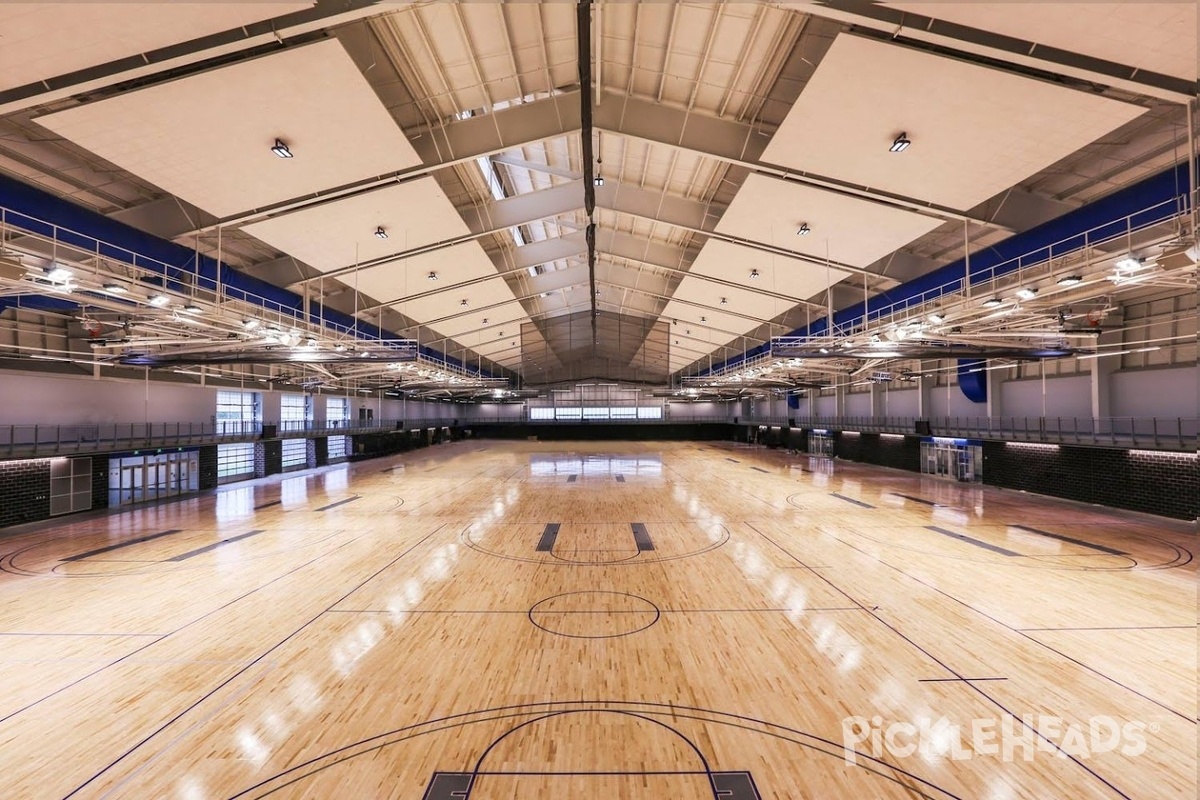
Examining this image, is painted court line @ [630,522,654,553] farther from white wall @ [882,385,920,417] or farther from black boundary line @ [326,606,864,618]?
white wall @ [882,385,920,417]

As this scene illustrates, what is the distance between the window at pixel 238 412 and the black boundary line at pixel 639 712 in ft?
76.7

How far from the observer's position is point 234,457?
83.8ft

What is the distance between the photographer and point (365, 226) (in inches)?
565

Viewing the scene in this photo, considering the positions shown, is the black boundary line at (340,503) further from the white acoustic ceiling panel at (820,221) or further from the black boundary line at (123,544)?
the white acoustic ceiling panel at (820,221)

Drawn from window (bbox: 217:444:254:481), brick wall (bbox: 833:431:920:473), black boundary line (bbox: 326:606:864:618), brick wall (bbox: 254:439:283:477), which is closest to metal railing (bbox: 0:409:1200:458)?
brick wall (bbox: 254:439:283:477)

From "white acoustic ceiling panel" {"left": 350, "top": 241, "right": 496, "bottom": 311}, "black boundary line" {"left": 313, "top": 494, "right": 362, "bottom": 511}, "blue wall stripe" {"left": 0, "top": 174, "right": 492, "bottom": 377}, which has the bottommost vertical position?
"black boundary line" {"left": 313, "top": 494, "right": 362, "bottom": 511}

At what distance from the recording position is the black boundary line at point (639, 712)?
4.46 metres

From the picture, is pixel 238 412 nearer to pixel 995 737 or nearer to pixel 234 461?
pixel 234 461

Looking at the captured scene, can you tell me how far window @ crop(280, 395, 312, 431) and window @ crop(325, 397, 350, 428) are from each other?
1473 mm

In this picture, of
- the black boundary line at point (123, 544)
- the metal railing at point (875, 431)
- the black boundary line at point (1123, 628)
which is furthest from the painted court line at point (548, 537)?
the metal railing at point (875, 431)

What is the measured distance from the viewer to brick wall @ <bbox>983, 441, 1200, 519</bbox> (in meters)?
14.7

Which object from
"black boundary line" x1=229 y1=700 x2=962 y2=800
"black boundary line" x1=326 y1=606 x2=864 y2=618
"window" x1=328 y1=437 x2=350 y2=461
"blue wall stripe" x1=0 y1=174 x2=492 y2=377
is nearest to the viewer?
"black boundary line" x1=229 y1=700 x2=962 y2=800

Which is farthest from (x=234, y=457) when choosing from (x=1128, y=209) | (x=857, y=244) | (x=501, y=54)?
(x=1128, y=209)

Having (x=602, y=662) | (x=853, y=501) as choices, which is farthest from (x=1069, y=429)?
(x=602, y=662)
